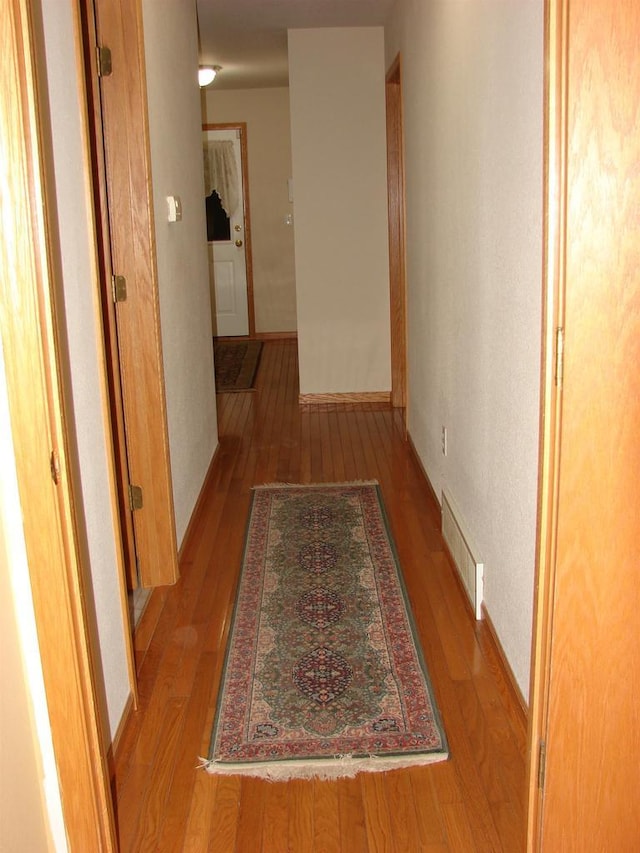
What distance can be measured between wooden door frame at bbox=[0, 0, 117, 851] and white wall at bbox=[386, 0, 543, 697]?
1093 mm

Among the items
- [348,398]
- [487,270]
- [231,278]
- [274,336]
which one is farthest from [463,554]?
[231,278]

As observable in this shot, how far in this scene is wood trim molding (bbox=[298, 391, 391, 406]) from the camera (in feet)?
19.4

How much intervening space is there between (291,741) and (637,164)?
1587 mm

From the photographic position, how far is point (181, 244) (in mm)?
3646

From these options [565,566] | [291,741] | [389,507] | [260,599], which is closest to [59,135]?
[565,566]

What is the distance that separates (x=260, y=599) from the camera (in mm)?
3018

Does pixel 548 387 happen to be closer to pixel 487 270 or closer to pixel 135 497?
pixel 487 270

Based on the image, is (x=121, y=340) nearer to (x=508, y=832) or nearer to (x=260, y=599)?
(x=260, y=599)

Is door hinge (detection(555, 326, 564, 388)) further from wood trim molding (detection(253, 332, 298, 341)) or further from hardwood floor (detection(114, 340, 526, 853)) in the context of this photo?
wood trim molding (detection(253, 332, 298, 341))

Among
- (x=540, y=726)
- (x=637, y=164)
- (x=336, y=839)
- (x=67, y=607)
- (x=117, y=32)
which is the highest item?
(x=117, y=32)

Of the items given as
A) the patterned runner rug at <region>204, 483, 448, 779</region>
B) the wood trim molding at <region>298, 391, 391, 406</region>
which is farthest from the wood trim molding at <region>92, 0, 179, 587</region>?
the wood trim molding at <region>298, 391, 391, 406</region>

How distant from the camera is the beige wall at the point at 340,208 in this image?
18.0ft

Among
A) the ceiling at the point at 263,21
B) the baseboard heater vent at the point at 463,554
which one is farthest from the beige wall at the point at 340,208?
the baseboard heater vent at the point at 463,554

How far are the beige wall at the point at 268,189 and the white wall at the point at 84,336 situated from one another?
662 cm
